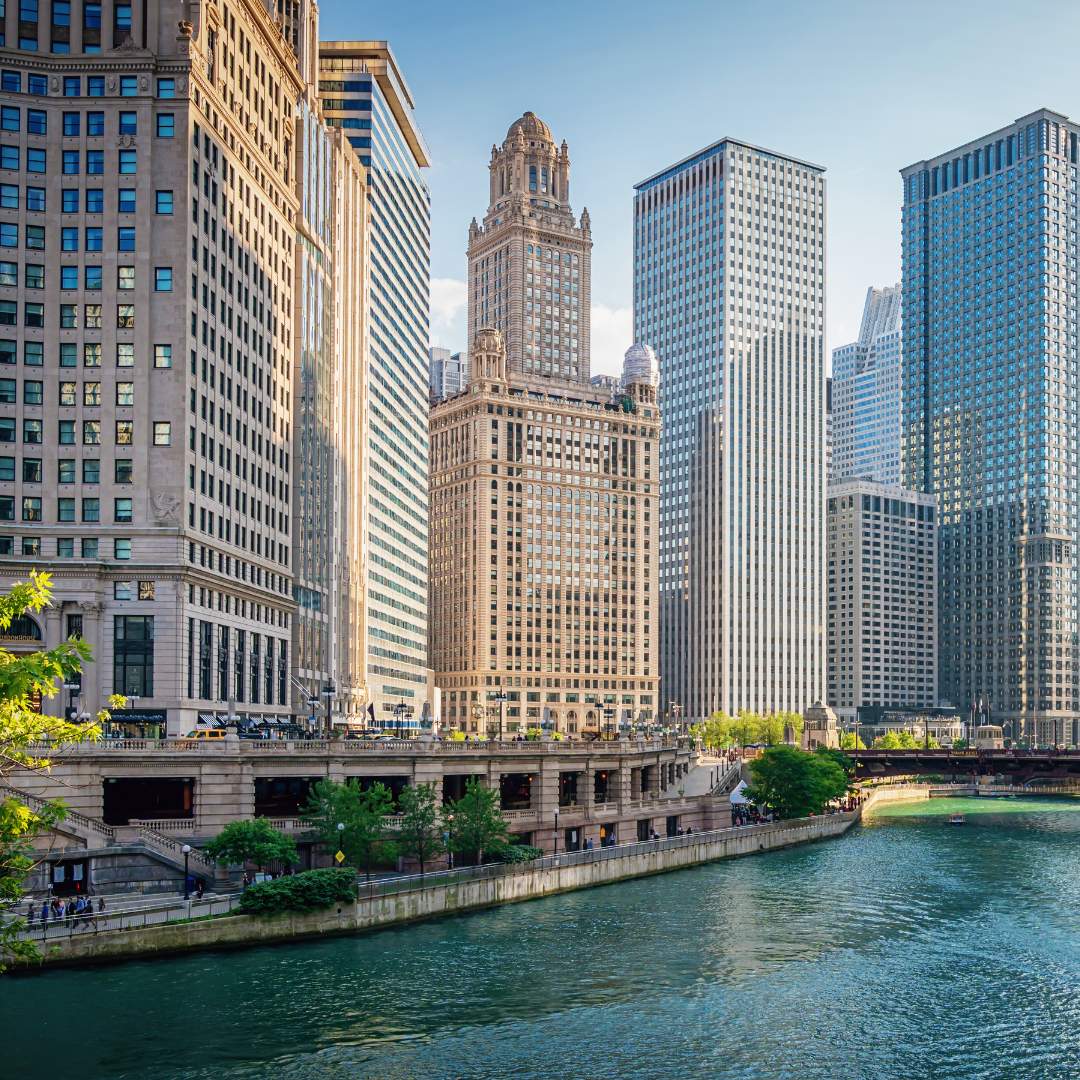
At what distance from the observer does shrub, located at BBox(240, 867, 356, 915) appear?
71.8 m

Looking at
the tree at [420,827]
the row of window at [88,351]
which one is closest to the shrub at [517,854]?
the tree at [420,827]

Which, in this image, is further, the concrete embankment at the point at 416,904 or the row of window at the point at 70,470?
the row of window at the point at 70,470

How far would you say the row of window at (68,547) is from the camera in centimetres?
10038

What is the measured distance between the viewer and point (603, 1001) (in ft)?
205

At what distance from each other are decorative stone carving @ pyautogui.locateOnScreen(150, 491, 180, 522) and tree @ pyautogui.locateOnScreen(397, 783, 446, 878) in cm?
2857

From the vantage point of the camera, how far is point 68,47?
348 ft

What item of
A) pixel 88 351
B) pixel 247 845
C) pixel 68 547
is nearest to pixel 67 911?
pixel 247 845

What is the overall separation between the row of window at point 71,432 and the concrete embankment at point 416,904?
142ft

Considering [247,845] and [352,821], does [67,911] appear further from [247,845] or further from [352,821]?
[352,821]

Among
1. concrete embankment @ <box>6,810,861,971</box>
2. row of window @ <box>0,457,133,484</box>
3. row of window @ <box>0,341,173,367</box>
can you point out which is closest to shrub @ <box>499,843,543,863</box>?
concrete embankment @ <box>6,810,861,971</box>

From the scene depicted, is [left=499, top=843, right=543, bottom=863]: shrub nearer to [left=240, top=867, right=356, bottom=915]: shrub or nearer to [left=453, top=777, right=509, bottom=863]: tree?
[left=453, top=777, right=509, bottom=863]: tree

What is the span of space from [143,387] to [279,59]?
47.2 metres

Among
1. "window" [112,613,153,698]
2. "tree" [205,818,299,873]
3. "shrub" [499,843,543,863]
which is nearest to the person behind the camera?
"tree" [205,818,299,873]

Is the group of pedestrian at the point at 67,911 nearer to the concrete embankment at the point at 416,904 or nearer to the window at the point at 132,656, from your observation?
the concrete embankment at the point at 416,904
